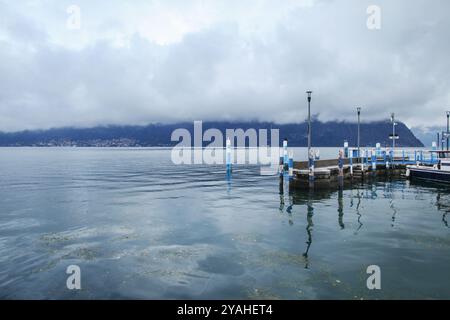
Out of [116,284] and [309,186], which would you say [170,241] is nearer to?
[116,284]

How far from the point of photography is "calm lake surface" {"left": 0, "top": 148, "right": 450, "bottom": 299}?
400 inches

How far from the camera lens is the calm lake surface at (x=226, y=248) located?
10156mm

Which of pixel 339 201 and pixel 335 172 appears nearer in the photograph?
pixel 339 201

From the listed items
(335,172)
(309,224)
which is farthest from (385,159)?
(309,224)

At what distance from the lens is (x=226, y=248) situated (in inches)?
553

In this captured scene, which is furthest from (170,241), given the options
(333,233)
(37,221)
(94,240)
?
(37,221)

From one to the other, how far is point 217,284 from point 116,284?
10.8ft

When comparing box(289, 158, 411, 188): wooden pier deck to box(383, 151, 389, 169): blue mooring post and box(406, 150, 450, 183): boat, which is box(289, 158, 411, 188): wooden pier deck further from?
box(406, 150, 450, 183): boat

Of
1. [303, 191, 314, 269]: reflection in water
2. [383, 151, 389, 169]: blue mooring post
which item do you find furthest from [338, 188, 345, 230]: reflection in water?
[383, 151, 389, 169]: blue mooring post

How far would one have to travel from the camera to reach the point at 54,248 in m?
14.2

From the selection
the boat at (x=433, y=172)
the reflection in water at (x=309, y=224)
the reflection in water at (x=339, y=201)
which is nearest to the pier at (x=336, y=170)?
the reflection in water at (x=339, y=201)

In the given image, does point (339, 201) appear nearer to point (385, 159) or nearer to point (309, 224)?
point (309, 224)
